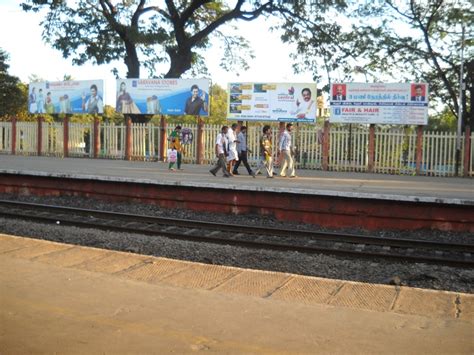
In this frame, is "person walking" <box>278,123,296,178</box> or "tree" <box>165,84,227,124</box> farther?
"tree" <box>165,84,227,124</box>

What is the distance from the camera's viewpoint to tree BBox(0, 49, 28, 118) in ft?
130

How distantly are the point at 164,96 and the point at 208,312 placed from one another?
→ 1931 centimetres

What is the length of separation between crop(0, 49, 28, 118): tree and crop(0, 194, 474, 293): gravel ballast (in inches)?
1216

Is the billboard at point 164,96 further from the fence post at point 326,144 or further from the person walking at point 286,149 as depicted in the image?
the person walking at point 286,149

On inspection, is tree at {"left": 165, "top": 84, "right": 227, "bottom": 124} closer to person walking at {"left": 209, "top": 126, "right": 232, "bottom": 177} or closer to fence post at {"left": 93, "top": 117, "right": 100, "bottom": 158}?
fence post at {"left": 93, "top": 117, "right": 100, "bottom": 158}

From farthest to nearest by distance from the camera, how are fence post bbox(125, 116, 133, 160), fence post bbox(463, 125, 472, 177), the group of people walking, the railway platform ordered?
fence post bbox(125, 116, 133, 160)
fence post bbox(463, 125, 472, 177)
the group of people walking
the railway platform

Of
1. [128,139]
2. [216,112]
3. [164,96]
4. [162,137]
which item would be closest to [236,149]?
[162,137]

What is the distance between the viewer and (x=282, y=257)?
846 cm

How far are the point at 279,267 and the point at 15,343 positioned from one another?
440 centimetres

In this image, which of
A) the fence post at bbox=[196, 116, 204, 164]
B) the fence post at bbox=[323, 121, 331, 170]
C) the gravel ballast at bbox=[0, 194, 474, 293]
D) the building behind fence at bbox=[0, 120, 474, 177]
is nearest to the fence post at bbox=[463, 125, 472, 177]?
the building behind fence at bbox=[0, 120, 474, 177]

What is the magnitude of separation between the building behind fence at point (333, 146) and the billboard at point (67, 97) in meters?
0.79

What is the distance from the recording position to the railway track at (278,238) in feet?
29.6

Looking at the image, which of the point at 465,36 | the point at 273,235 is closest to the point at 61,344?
the point at 273,235

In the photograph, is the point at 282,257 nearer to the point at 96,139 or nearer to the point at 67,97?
the point at 96,139
